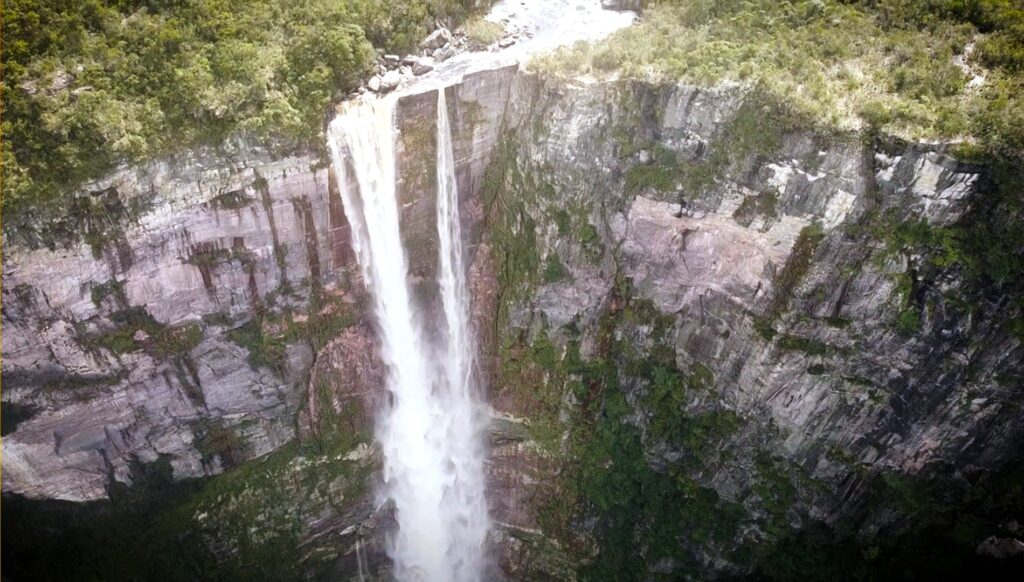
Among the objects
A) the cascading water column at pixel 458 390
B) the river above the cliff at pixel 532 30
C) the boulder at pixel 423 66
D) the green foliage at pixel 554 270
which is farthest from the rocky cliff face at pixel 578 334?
the boulder at pixel 423 66

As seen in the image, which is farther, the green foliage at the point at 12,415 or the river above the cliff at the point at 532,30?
the river above the cliff at the point at 532,30

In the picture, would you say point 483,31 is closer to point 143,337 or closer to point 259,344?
point 259,344

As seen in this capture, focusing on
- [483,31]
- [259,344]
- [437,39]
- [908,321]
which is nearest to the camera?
[908,321]

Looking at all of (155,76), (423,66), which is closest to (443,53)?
(423,66)

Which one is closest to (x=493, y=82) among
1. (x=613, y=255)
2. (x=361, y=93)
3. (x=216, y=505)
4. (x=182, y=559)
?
(x=361, y=93)

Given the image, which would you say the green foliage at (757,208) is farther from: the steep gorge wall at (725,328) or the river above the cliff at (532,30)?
the river above the cliff at (532,30)
